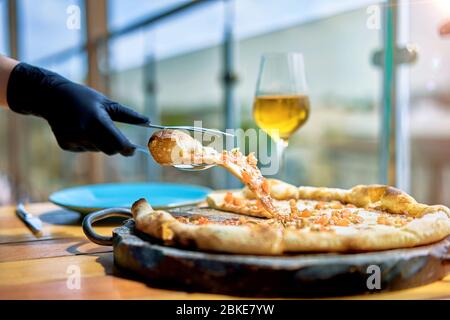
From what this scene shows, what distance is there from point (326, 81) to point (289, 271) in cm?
256

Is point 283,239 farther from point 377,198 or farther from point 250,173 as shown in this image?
point 377,198

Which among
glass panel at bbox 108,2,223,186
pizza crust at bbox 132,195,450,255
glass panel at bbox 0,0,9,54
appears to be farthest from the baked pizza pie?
glass panel at bbox 0,0,9,54

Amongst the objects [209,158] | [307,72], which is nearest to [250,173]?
[209,158]

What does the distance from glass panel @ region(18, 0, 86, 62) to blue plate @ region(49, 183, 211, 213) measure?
87.7 inches

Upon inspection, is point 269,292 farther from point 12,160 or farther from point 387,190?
point 12,160

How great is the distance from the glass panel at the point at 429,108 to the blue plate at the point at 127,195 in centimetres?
78

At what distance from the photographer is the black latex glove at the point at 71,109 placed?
3.31 feet

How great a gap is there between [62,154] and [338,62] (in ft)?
7.61

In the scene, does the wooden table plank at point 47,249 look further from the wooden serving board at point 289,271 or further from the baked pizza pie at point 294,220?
the wooden serving board at point 289,271

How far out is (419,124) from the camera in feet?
9.19

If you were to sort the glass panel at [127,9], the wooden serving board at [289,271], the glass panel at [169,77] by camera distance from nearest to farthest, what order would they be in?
the wooden serving board at [289,271], the glass panel at [169,77], the glass panel at [127,9]

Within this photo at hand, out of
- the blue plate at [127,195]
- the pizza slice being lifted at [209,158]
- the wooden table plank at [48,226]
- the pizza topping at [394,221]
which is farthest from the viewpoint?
the blue plate at [127,195]

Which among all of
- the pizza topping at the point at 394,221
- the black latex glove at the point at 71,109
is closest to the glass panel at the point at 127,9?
the black latex glove at the point at 71,109

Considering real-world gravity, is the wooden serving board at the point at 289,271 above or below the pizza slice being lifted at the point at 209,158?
below
